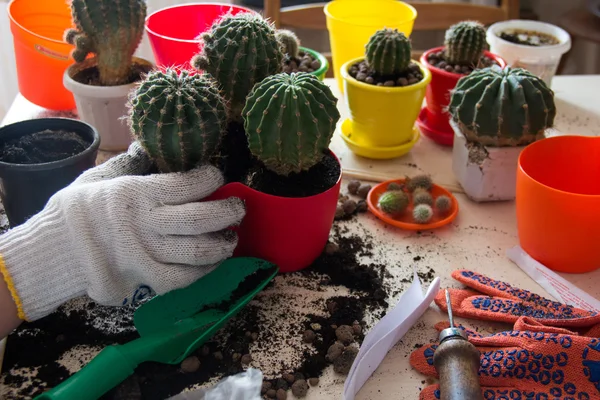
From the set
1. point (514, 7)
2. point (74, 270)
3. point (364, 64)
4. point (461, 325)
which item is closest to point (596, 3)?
point (514, 7)

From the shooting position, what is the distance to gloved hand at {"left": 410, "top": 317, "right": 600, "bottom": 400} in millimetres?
688

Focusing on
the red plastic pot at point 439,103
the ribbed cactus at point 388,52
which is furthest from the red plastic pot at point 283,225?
the red plastic pot at point 439,103

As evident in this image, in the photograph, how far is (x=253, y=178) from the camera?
2.83 feet

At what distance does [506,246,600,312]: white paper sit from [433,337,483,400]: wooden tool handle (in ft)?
0.81

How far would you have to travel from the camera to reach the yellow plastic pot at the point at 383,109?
1094mm

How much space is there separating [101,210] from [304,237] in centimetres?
29

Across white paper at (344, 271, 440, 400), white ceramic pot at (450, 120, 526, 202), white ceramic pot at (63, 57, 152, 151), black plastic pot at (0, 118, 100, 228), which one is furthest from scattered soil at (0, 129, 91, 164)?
white ceramic pot at (450, 120, 526, 202)

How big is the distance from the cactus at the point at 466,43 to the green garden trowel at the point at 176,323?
68 centimetres

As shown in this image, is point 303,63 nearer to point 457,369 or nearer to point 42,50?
point 42,50

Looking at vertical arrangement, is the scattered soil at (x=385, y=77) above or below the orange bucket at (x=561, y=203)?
above

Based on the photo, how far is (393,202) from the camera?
1.01 meters

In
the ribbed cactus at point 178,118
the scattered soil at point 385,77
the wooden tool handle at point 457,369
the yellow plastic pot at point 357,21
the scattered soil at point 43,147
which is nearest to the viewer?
the wooden tool handle at point 457,369

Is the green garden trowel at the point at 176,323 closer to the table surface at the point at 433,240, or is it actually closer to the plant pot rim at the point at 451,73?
the table surface at the point at 433,240

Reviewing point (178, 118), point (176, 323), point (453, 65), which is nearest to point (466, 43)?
point (453, 65)
